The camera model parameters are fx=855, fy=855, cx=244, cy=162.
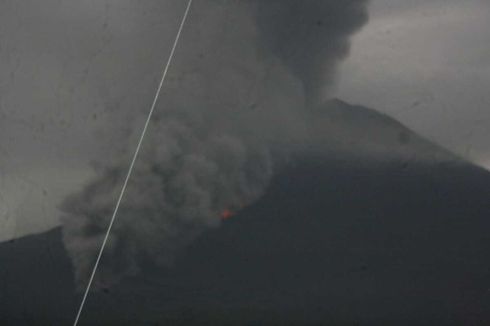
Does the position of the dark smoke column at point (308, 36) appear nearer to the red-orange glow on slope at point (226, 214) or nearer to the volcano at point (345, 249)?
the volcano at point (345, 249)

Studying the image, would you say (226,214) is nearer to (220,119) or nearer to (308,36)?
(220,119)

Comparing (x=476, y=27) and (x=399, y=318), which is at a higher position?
(x=476, y=27)

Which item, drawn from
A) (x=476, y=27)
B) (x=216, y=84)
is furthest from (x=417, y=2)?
(x=216, y=84)

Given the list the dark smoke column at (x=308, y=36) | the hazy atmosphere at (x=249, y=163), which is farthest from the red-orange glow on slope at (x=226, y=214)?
the dark smoke column at (x=308, y=36)

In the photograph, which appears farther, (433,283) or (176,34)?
(176,34)

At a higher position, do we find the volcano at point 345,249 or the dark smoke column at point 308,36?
the dark smoke column at point 308,36

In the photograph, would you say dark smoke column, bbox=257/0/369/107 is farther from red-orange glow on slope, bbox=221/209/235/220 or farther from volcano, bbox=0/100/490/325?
red-orange glow on slope, bbox=221/209/235/220

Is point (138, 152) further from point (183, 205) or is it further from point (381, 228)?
point (381, 228)
